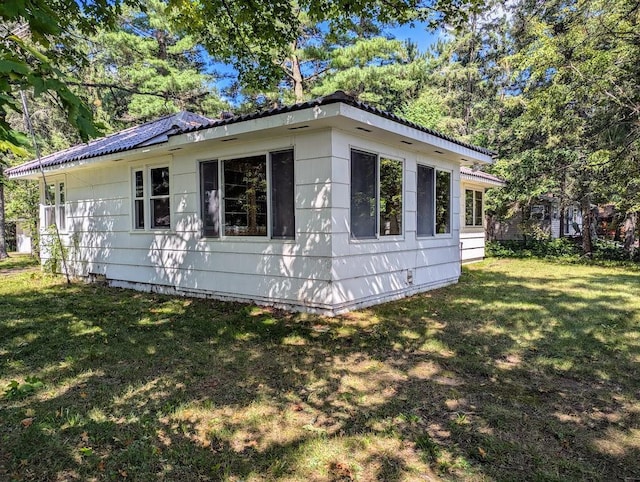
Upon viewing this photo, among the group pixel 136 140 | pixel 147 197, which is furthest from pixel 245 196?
pixel 136 140

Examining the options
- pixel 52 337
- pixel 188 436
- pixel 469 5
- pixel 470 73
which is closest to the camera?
pixel 188 436

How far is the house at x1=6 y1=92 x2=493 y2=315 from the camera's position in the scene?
18.7 ft

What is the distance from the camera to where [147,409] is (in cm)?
299

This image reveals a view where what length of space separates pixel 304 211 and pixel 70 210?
6.85m

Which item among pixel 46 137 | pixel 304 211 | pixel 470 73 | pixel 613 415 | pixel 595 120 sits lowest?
pixel 613 415

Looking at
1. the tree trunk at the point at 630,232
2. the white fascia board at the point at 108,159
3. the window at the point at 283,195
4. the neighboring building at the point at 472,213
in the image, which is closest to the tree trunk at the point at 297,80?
the neighboring building at the point at 472,213

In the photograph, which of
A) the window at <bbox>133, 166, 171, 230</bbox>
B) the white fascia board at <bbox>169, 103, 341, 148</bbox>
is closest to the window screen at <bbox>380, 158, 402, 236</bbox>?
the white fascia board at <bbox>169, 103, 341, 148</bbox>

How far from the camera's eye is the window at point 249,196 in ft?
20.1

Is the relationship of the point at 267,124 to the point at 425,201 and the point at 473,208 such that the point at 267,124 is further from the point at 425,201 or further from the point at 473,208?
the point at 473,208

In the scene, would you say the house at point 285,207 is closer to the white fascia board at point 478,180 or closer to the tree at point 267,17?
the tree at point 267,17

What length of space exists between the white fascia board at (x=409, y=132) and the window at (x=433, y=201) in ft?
1.96

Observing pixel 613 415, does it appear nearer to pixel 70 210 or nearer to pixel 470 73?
pixel 70 210

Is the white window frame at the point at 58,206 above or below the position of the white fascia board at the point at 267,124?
below

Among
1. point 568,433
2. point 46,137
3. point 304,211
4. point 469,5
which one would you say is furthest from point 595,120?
point 46,137
